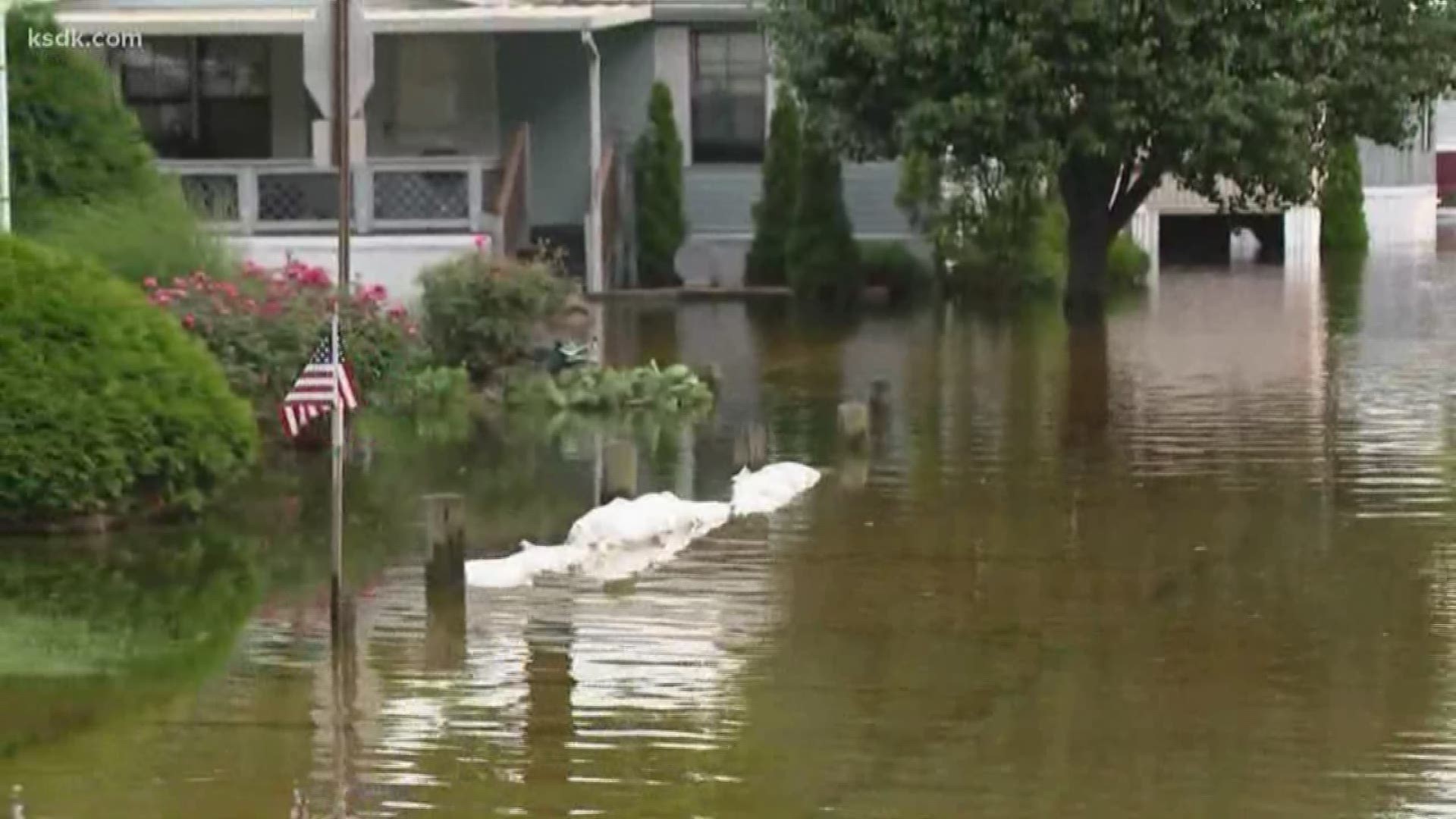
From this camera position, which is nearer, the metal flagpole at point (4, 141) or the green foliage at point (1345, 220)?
the metal flagpole at point (4, 141)

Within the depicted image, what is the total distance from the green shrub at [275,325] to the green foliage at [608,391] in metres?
1.07

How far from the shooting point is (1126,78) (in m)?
29.1

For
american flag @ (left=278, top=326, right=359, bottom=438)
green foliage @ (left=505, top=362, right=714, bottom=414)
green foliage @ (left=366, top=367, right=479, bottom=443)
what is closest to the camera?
american flag @ (left=278, top=326, right=359, bottom=438)

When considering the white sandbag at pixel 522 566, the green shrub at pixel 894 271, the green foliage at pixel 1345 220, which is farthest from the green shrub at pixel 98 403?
the green foliage at pixel 1345 220

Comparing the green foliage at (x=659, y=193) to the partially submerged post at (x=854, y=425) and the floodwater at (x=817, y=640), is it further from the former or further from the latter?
the partially submerged post at (x=854, y=425)

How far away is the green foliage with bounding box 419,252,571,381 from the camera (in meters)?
21.8

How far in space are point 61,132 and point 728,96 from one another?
1752 centimetres

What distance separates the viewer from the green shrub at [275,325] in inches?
731

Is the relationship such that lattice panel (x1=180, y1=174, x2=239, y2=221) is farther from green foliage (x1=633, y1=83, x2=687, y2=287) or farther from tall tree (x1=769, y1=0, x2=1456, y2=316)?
green foliage (x1=633, y1=83, x2=687, y2=287)

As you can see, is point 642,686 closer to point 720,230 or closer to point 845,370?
point 845,370

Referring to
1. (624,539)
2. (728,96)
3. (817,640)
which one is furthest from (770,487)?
(728,96)

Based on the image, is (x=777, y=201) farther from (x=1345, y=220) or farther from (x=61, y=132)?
(x=61, y=132)

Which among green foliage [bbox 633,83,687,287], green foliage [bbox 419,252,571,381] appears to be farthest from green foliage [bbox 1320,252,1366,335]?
green foliage [bbox 419,252,571,381]

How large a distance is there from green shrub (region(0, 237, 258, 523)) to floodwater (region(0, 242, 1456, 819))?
1.04 feet
